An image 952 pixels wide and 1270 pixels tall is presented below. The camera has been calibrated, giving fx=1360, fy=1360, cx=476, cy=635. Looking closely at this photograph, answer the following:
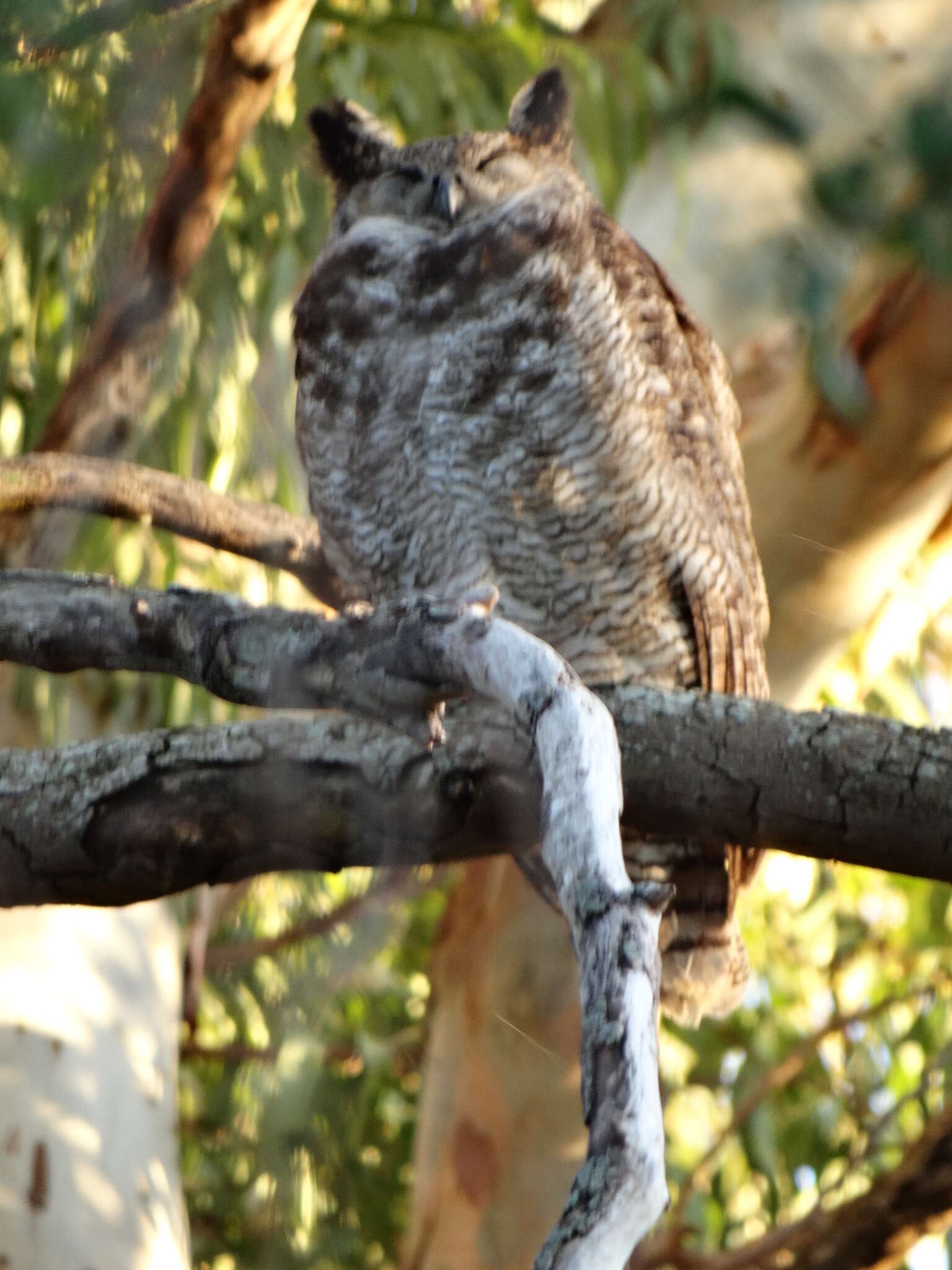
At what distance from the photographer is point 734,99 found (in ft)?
2.23

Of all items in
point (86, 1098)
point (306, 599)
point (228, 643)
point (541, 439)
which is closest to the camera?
point (228, 643)

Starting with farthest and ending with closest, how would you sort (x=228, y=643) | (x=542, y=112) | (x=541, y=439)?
(x=542, y=112), (x=541, y=439), (x=228, y=643)

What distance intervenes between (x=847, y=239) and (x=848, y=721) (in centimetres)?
45

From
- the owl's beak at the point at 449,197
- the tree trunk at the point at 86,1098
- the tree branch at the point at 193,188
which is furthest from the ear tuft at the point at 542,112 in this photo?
the tree trunk at the point at 86,1098

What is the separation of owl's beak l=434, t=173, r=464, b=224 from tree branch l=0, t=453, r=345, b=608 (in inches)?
16.6

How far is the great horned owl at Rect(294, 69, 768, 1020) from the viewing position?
1488 millimetres

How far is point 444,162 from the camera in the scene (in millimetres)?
1688

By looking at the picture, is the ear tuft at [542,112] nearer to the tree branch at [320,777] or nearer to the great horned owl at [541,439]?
the great horned owl at [541,439]

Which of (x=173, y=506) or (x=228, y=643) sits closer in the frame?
(x=228, y=643)

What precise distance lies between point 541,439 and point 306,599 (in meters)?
1.14

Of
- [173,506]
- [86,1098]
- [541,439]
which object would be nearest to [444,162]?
[541,439]

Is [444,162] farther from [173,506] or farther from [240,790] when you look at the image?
[240,790]

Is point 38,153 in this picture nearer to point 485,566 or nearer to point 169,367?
point 485,566

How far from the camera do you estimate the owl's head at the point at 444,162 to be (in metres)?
1.67
